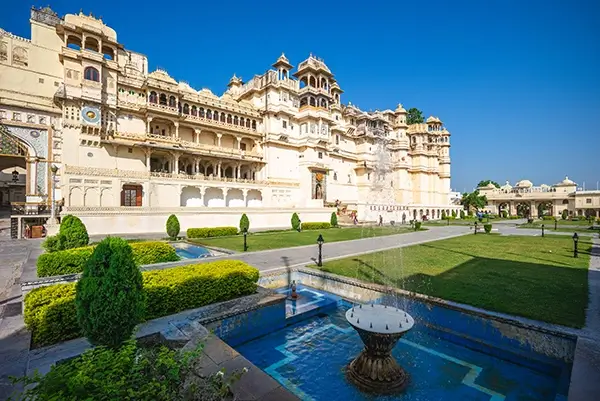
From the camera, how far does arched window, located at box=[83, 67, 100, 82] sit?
26.8 m

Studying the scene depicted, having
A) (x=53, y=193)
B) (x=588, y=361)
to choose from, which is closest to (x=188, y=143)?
(x=53, y=193)

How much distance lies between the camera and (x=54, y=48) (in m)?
27.9

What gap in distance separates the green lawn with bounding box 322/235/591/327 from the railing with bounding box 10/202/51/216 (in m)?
26.1

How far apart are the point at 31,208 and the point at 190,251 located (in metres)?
18.5

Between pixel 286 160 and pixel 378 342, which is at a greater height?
pixel 286 160

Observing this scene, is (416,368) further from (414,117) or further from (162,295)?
(414,117)

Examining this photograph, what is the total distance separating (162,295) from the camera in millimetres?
6418

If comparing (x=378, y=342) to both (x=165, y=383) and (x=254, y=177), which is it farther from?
(x=254, y=177)

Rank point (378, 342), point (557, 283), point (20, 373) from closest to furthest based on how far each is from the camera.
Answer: point (20, 373), point (378, 342), point (557, 283)

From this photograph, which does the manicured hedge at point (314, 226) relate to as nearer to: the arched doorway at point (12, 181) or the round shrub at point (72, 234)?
the round shrub at point (72, 234)

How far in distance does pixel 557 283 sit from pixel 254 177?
35320 millimetres

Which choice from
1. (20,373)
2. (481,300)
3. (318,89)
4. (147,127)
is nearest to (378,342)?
(481,300)

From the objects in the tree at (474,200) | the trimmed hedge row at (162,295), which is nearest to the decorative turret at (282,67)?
the trimmed hedge row at (162,295)

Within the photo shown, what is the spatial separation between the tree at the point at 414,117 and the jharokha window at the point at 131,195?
63.6m
